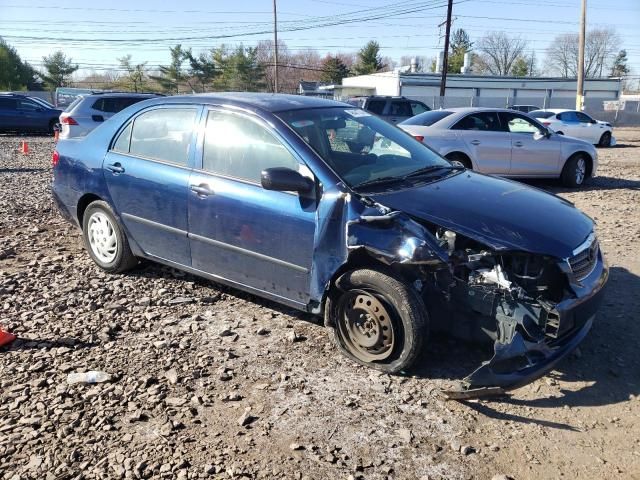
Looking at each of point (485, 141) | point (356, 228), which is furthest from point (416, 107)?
point (356, 228)

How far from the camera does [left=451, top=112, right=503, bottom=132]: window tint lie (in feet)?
32.8

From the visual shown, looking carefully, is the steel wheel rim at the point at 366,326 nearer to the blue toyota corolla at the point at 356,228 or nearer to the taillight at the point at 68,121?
the blue toyota corolla at the point at 356,228

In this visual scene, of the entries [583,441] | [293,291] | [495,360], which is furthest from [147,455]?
[583,441]

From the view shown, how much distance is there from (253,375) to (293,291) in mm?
646

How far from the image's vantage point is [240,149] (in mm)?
4188

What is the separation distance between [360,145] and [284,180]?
1036 millimetres

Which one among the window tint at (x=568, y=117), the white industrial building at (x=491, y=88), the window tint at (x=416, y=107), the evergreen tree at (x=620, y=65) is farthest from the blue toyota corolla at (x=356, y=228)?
the evergreen tree at (x=620, y=65)

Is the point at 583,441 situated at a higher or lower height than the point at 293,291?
lower

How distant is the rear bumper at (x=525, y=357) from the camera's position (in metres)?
3.15

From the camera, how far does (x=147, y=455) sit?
2807 millimetres

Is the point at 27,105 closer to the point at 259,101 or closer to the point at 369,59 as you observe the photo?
the point at 259,101

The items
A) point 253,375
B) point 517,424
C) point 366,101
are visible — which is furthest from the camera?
point 366,101

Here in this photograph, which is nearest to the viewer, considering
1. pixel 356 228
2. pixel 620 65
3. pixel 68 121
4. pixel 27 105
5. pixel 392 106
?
pixel 356 228

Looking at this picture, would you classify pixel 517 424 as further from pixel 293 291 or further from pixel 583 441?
pixel 293 291
